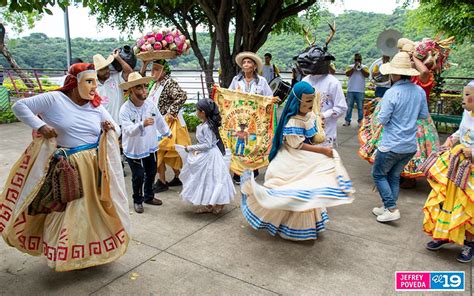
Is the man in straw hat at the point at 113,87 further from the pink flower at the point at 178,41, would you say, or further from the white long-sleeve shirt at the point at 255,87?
the white long-sleeve shirt at the point at 255,87

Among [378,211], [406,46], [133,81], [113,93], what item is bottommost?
[378,211]

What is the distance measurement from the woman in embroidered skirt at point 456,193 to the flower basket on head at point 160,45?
3.61 metres

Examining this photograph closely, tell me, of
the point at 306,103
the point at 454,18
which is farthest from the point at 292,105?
the point at 454,18

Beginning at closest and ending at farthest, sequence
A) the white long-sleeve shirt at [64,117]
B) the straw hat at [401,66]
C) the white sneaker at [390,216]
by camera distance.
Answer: the white long-sleeve shirt at [64,117]
the straw hat at [401,66]
the white sneaker at [390,216]

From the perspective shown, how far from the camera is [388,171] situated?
447cm

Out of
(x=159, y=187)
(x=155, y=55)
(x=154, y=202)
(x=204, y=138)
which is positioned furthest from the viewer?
(x=159, y=187)

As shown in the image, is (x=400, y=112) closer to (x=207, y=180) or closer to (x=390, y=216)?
(x=390, y=216)

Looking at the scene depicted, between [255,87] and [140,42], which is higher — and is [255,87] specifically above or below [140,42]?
below

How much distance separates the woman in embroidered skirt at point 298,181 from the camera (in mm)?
3590

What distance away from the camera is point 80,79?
10.4 feet

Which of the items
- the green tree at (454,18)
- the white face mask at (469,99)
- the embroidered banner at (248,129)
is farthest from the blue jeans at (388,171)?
the green tree at (454,18)

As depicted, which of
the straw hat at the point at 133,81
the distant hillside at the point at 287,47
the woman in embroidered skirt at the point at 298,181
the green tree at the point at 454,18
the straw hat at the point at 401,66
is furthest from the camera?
the distant hillside at the point at 287,47

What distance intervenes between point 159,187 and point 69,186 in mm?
2491

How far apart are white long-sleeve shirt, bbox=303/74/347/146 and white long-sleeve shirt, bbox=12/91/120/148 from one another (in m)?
2.90
